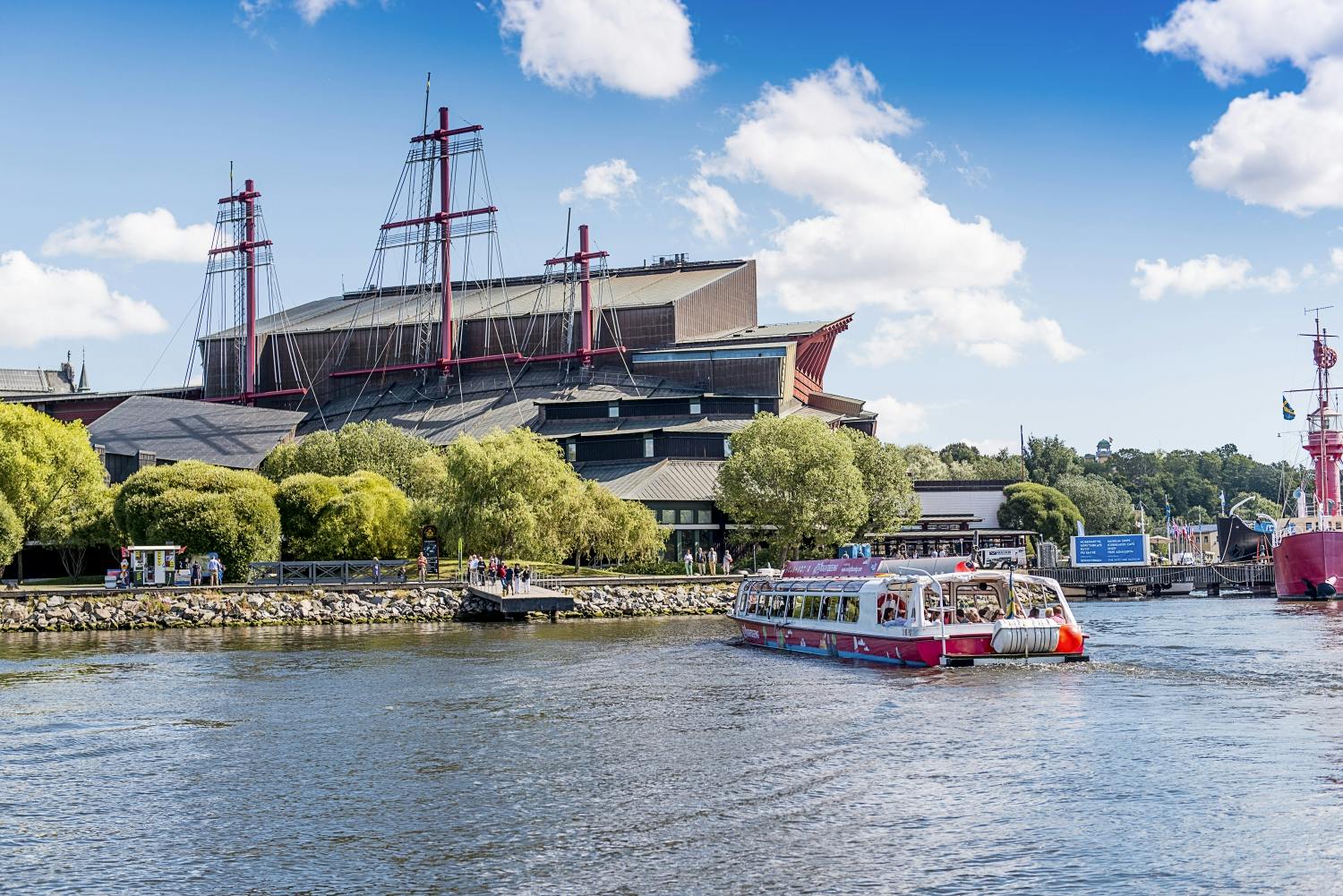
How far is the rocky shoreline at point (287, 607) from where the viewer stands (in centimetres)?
6644

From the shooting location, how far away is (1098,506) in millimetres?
165250

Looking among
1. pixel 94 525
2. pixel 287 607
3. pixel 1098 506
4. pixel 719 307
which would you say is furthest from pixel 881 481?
pixel 1098 506

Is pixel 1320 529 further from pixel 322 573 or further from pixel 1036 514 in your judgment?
pixel 322 573

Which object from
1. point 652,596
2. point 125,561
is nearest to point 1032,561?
point 652,596

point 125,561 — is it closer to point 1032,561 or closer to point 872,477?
point 872,477

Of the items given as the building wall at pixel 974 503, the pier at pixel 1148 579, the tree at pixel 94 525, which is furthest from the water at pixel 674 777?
the building wall at pixel 974 503

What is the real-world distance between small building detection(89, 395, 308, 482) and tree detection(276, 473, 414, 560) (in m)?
21.9

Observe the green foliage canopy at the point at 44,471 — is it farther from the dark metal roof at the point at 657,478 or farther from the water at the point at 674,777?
the water at the point at 674,777

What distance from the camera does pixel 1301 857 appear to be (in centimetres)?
2105

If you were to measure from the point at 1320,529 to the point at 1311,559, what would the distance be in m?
5.96

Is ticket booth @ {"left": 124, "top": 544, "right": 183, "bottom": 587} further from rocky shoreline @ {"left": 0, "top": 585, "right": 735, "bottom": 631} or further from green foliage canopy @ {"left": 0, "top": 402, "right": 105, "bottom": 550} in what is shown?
green foliage canopy @ {"left": 0, "top": 402, "right": 105, "bottom": 550}

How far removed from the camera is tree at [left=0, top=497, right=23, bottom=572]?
7462 cm

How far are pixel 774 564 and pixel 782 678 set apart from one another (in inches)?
2123

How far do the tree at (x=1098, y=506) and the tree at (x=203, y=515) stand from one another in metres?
108
